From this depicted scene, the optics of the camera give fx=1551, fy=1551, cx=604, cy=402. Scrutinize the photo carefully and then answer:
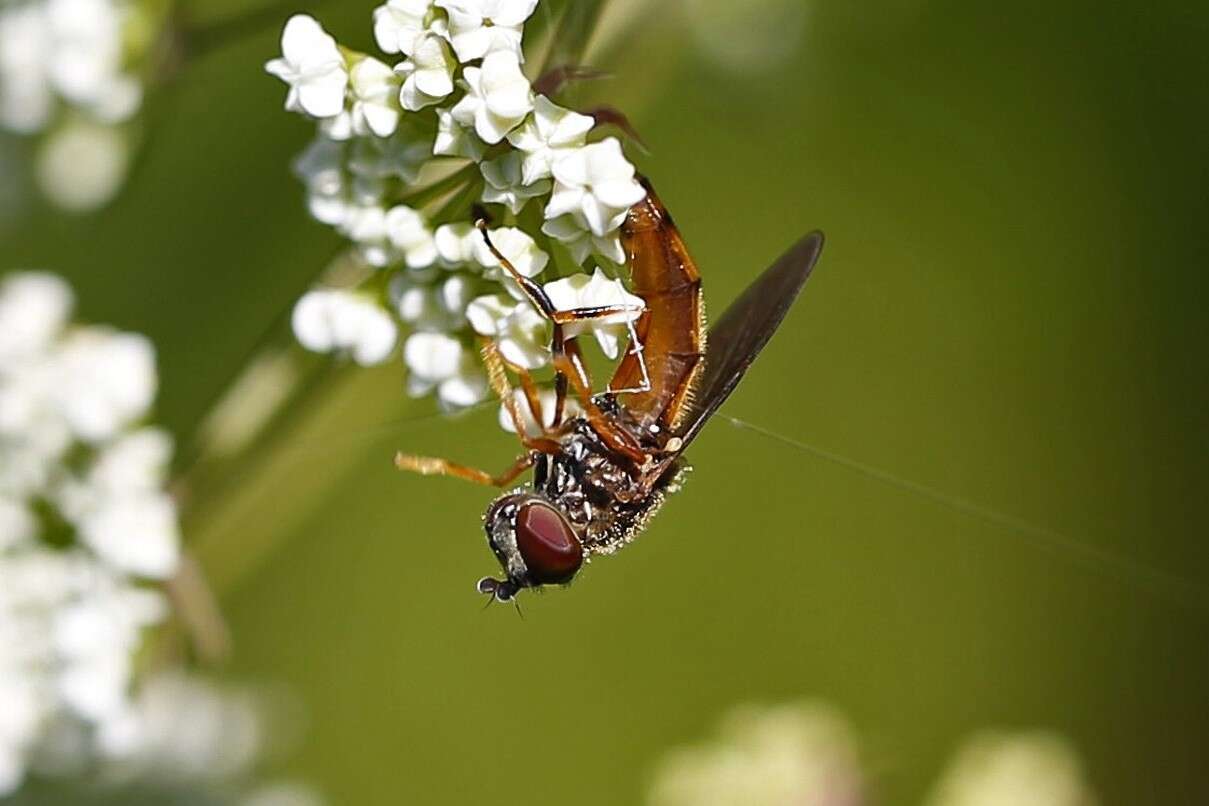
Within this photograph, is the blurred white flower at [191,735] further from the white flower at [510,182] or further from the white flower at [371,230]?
the white flower at [510,182]

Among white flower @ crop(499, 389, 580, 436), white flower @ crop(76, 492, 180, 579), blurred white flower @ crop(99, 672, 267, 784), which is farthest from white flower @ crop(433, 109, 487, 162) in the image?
blurred white flower @ crop(99, 672, 267, 784)

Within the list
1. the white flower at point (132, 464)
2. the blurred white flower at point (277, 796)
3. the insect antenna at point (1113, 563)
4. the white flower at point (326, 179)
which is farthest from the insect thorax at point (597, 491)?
the insect antenna at point (1113, 563)

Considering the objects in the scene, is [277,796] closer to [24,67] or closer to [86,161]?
[86,161]

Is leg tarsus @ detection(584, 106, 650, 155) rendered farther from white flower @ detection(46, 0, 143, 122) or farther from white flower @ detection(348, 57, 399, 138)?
white flower @ detection(46, 0, 143, 122)

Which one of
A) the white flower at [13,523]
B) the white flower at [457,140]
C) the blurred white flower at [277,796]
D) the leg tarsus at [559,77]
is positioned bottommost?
the blurred white flower at [277,796]

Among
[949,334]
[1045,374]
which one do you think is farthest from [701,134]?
[1045,374]

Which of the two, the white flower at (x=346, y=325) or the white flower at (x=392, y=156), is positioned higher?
the white flower at (x=392, y=156)

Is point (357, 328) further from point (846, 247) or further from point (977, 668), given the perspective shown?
point (977, 668)
